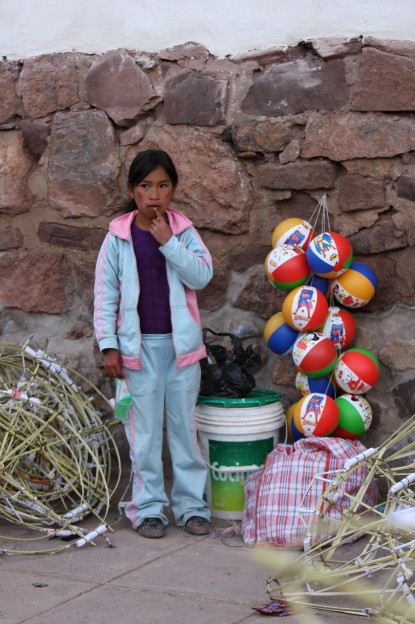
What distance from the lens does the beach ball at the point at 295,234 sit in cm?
354

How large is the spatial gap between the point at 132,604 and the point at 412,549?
88cm

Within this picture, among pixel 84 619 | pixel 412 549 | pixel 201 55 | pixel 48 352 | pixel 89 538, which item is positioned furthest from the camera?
pixel 48 352

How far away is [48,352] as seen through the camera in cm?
418

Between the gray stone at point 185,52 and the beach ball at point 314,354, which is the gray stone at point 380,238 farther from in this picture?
the gray stone at point 185,52

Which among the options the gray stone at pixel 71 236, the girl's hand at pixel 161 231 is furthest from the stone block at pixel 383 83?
the gray stone at pixel 71 236

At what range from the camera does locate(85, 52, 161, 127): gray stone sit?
394 centimetres

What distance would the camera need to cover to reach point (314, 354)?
340 centimetres

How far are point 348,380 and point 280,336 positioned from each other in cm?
32

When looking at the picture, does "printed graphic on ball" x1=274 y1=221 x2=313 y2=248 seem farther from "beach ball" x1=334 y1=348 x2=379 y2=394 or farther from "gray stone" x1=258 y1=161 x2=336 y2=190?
"beach ball" x1=334 y1=348 x2=379 y2=394

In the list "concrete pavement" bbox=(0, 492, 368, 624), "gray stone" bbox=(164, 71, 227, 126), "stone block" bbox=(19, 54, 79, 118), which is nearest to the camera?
"concrete pavement" bbox=(0, 492, 368, 624)

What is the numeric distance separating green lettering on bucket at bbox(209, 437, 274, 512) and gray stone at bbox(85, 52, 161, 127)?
150cm

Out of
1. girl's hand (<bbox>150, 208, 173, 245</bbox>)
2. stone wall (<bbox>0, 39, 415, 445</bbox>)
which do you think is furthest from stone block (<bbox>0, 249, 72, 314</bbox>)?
girl's hand (<bbox>150, 208, 173, 245</bbox>)

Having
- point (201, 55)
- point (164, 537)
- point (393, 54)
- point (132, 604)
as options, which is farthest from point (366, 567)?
point (201, 55)

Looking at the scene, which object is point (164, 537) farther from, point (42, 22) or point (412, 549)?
point (42, 22)
